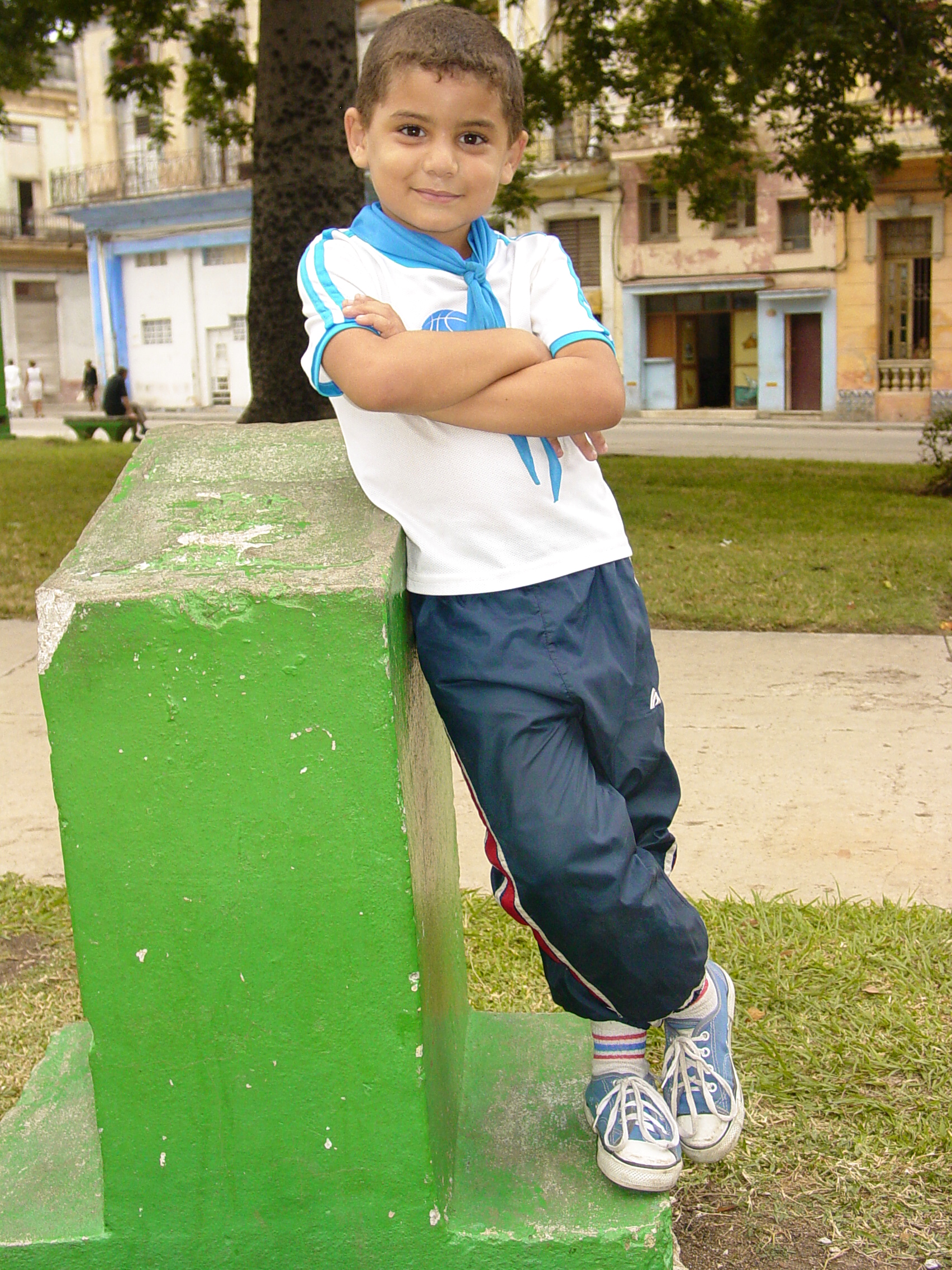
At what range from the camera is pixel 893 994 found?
2.46m

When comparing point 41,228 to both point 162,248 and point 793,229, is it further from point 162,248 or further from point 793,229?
point 793,229

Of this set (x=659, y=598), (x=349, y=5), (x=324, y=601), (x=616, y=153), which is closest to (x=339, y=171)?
(x=349, y=5)

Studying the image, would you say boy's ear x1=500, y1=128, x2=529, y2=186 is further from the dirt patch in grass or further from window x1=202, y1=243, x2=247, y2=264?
window x1=202, y1=243, x2=247, y2=264

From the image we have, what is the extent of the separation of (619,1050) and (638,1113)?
0.11 meters

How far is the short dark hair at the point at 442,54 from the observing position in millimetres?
1736

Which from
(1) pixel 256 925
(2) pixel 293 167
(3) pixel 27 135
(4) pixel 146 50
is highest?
(3) pixel 27 135

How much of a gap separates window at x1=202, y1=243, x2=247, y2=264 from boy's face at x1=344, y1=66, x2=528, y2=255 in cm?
2909

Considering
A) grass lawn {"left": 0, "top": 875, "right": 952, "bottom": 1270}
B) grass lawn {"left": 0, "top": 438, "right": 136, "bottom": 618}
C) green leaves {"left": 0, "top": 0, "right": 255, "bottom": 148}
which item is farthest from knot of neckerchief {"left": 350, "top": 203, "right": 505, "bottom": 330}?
green leaves {"left": 0, "top": 0, "right": 255, "bottom": 148}

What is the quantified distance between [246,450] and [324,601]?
632mm

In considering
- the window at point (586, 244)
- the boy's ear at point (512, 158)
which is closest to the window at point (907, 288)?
the window at point (586, 244)

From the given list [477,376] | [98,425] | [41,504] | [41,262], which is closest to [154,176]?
[41,262]

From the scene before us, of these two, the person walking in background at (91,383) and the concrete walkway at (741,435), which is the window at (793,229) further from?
the person walking in background at (91,383)

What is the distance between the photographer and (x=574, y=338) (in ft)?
5.89

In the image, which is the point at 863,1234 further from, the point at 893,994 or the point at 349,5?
the point at 349,5
